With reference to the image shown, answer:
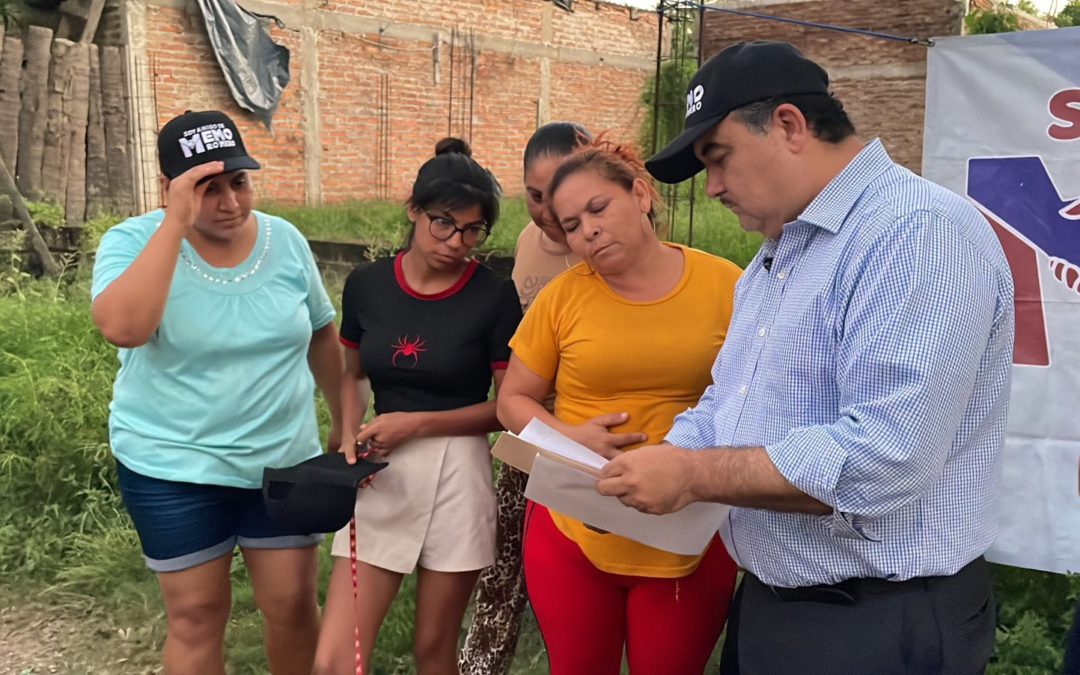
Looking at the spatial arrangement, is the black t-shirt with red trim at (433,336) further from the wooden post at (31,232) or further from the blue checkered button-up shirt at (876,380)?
the wooden post at (31,232)

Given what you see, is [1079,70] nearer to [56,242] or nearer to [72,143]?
[56,242]

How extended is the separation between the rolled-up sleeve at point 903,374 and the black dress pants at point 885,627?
0.72 feet

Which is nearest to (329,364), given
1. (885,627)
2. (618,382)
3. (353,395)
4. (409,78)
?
(353,395)

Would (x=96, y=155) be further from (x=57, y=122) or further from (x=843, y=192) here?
(x=843, y=192)

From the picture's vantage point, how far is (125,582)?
14.4 ft

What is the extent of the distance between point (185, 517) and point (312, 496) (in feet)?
1.34

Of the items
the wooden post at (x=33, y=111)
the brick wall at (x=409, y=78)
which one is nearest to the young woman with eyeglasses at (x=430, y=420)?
the wooden post at (x=33, y=111)

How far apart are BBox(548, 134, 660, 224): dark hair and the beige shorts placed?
0.79 metres

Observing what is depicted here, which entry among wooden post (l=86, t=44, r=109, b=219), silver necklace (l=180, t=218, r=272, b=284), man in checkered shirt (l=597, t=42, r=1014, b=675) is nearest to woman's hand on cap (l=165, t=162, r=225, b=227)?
silver necklace (l=180, t=218, r=272, b=284)


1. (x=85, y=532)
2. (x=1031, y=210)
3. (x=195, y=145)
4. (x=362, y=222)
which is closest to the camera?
(x=195, y=145)

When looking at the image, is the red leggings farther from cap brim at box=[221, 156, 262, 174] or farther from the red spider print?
cap brim at box=[221, 156, 262, 174]

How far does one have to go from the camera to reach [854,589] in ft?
5.64

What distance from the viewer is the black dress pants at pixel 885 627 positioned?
169 cm

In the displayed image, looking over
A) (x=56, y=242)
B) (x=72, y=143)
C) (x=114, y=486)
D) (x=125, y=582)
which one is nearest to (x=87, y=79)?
(x=72, y=143)
